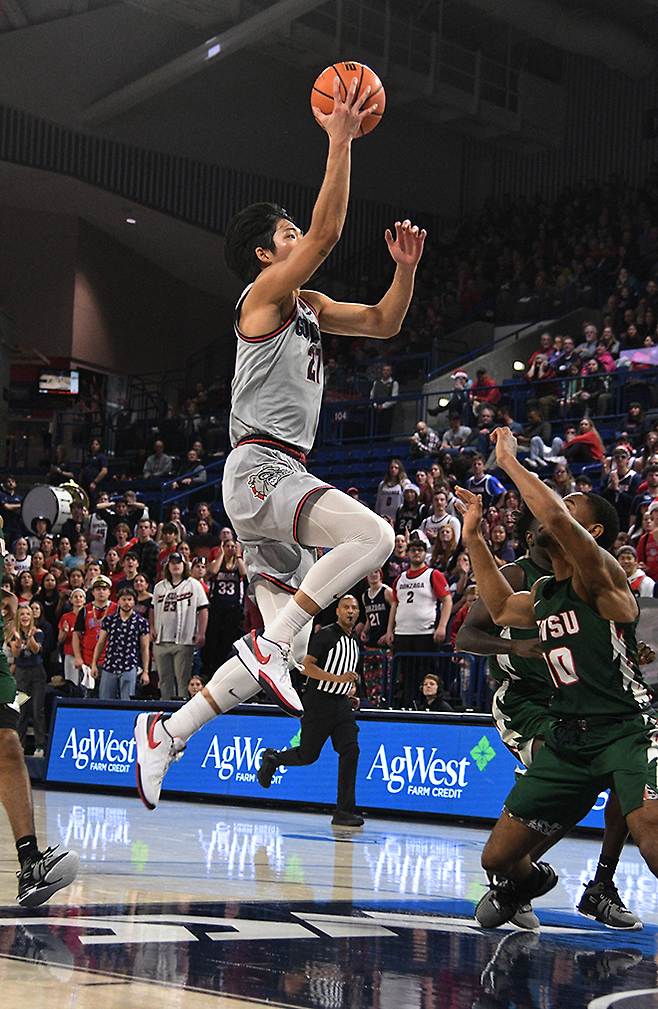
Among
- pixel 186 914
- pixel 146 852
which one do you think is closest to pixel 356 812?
pixel 146 852

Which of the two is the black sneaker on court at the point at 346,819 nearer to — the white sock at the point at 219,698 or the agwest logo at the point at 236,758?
the agwest logo at the point at 236,758

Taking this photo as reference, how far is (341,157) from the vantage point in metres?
4.38

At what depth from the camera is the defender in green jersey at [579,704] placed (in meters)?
4.59

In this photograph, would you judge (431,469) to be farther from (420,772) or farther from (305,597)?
(305,597)

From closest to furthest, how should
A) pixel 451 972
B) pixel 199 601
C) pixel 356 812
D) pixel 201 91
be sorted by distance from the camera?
pixel 451 972 → pixel 356 812 → pixel 199 601 → pixel 201 91

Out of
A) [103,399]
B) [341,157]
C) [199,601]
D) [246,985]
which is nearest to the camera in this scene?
[246,985]

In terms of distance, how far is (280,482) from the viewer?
181 inches

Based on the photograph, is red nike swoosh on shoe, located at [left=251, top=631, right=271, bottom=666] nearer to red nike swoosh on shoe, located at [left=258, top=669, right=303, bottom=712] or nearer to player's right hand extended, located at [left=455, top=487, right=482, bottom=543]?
red nike swoosh on shoe, located at [left=258, top=669, right=303, bottom=712]

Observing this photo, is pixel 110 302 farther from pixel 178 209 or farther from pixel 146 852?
pixel 146 852

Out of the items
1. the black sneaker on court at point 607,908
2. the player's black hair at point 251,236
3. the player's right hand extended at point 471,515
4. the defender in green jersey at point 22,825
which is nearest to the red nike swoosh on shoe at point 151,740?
the defender in green jersey at point 22,825

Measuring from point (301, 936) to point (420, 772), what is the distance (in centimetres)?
547

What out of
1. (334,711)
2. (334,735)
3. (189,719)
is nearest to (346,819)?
(334,735)

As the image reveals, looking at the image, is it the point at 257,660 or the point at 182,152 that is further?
the point at 182,152

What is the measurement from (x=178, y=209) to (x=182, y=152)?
4.47ft
